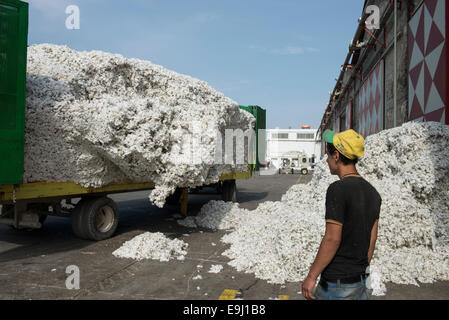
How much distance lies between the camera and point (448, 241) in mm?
5438

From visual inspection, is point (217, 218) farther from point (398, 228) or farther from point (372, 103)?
point (372, 103)

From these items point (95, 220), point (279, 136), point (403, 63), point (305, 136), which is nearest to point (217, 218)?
point (95, 220)

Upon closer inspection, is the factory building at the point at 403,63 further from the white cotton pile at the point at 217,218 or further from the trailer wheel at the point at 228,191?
the trailer wheel at the point at 228,191

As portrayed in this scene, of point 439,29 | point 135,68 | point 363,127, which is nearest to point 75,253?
point 135,68

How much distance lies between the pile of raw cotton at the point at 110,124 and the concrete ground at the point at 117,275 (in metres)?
1.35

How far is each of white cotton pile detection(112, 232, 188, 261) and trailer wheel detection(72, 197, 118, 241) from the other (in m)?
1.01

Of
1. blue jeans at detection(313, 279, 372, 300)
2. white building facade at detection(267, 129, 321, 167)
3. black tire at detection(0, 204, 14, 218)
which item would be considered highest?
white building facade at detection(267, 129, 321, 167)

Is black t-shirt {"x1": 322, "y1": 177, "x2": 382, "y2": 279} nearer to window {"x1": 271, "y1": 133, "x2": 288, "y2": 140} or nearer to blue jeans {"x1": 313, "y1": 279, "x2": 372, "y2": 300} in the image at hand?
blue jeans {"x1": 313, "y1": 279, "x2": 372, "y2": 300}

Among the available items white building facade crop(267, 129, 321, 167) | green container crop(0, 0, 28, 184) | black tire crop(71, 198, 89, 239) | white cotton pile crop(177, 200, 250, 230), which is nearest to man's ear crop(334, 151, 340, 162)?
green container crop(0, 0, 28, 184)

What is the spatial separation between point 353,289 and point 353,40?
52.4ft

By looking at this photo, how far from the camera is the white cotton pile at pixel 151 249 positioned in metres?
5.95

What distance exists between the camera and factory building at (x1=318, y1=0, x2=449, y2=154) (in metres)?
7.29
